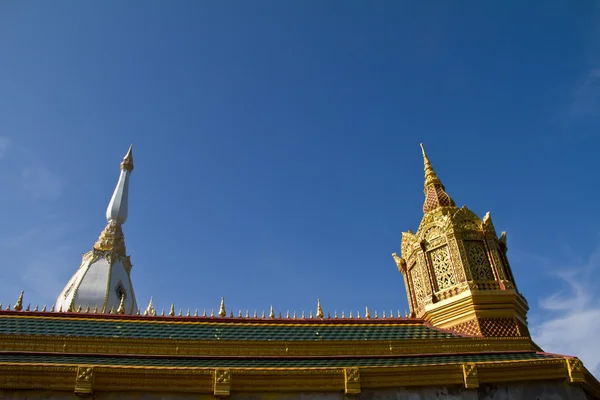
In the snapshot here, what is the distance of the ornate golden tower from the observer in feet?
48.7

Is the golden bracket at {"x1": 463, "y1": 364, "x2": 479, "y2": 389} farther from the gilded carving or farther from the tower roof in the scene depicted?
the gilded carving

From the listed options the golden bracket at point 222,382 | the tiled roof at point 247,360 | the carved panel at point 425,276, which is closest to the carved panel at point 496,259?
the carved panel at point 425,276

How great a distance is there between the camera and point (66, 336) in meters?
12.6

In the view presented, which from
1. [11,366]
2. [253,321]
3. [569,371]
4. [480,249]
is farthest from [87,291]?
[569,371]

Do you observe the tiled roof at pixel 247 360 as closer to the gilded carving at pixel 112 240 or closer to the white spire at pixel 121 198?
the gilded carving at pixel 112 240

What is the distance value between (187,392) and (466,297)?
913 cm

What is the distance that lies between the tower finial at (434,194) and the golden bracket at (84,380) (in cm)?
1349

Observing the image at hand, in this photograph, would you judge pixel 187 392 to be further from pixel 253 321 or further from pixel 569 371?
pixel 569 371

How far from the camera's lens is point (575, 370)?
38.8ft

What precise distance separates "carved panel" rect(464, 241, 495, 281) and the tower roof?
25969 millimetres

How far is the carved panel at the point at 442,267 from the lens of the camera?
1593 centimetres

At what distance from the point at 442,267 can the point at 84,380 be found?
11589 mm

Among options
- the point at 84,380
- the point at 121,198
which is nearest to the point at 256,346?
the point at 84,380

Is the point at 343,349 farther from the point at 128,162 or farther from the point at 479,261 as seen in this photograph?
the point at 128,162
